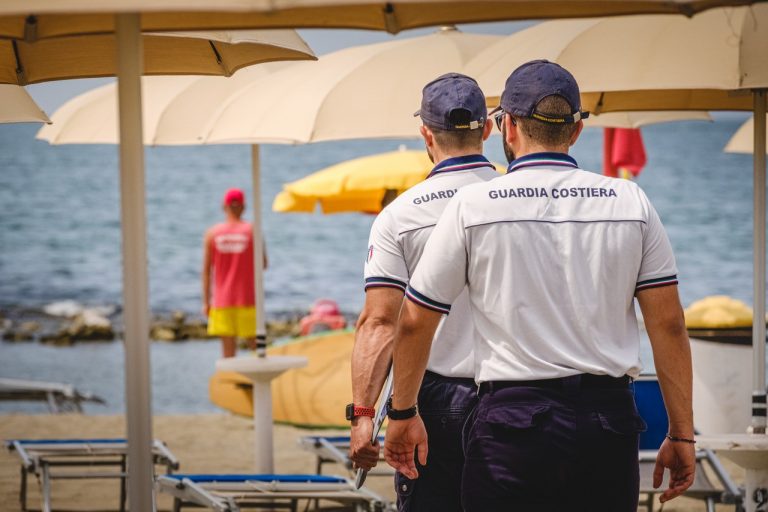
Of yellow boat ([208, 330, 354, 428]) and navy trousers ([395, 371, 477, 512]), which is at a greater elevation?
navy trousers ([395, 371, 477, 512])

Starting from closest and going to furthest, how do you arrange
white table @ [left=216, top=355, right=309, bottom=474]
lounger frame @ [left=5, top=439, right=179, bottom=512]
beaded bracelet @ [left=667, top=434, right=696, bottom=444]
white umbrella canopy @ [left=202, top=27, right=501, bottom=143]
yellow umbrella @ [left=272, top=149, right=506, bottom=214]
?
beaded bracelet @ [left=667, top=434, right=696, bottom=444], lounger frame @ [left=5, top=439, right=179, bottom=512], white umbrella canopy @ [left=202, top=27, right=501, bottom=143], white table @ [left=216, top=355, right=309, bottom=474], yellow umbrella @ [left=272, top=149, right=506, bottom=214]

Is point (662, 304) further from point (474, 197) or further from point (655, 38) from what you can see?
point (655, 38)

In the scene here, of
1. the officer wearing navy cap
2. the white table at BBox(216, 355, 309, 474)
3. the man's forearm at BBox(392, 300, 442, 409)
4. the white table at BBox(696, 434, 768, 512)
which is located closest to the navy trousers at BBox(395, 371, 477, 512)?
the man's forearm at BBox(392, 300, 442, 409)

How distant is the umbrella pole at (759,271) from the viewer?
16.1 ft

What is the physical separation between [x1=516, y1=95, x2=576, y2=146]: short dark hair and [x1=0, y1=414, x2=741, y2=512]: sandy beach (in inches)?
167


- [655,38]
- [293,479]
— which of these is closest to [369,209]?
[293,479]

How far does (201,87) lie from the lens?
8.07m

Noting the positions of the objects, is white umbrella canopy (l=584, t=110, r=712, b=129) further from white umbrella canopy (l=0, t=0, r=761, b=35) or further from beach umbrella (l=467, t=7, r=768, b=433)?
white umbrella canopy (l=0, t=0, r=761, b=35)

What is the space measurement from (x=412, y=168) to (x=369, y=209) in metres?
→ 2.30

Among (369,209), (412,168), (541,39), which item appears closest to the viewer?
(541,39)

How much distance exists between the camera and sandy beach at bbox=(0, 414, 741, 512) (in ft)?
23.3

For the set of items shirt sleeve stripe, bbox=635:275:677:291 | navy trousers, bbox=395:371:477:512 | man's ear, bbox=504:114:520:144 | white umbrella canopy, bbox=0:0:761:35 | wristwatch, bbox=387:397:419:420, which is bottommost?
navy trousers, bbox=395:371:477:512

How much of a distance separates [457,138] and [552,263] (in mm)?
829

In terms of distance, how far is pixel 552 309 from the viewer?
2.94 meters
